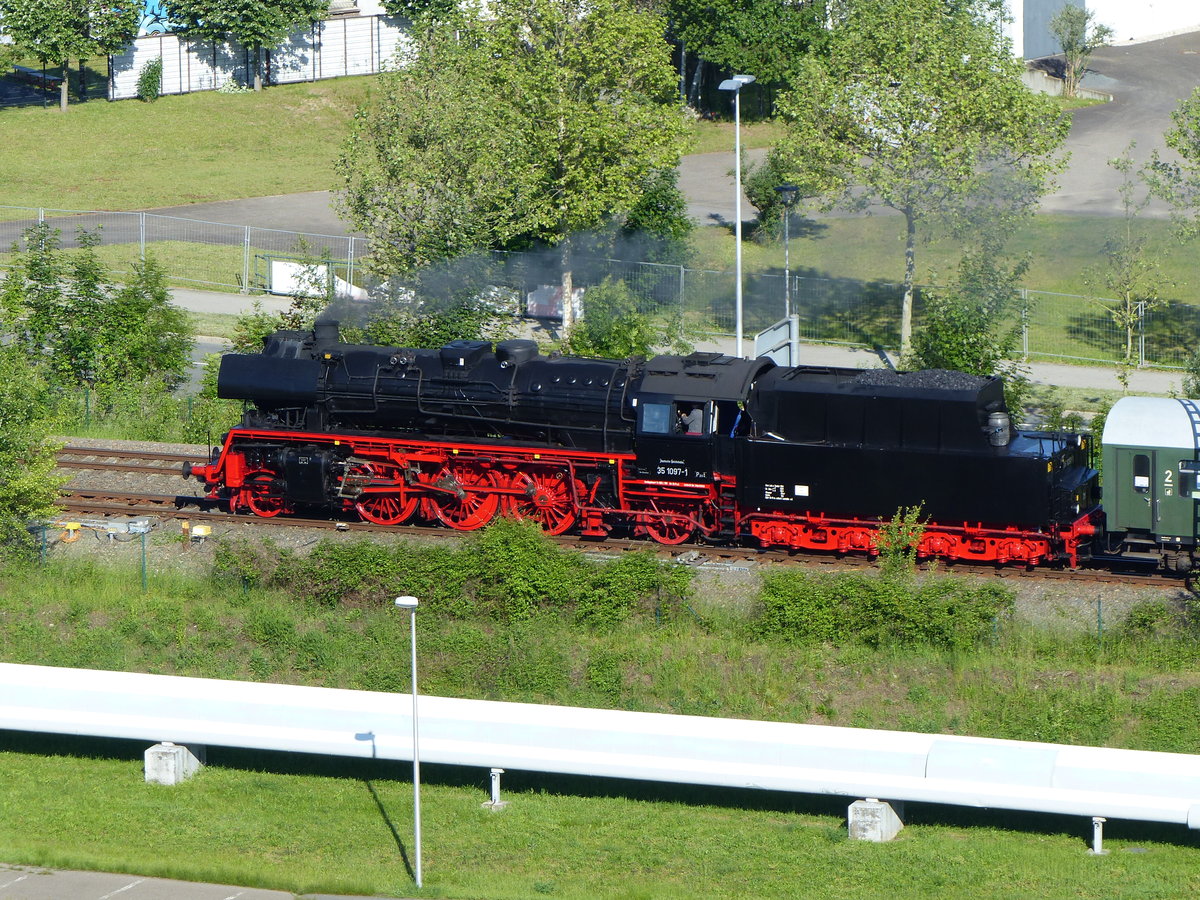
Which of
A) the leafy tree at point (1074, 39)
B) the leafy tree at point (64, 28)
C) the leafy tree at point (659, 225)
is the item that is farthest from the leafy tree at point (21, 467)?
the leafy tree at point (1074, 39)

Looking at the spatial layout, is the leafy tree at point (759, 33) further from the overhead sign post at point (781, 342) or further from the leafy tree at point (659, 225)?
the overhead sign post at point (781, 342)

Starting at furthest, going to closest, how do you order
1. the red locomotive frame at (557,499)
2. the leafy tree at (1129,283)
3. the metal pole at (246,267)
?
the metal pole at (246,267)
the leafy tree at (1129,283)
the red locomotive frame at (557,499)

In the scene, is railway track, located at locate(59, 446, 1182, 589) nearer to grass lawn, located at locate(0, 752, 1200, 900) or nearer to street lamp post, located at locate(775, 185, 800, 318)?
grass lawn, located at locate(0, 752, 1200, 900)

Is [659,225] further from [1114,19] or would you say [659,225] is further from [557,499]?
[1114,19]

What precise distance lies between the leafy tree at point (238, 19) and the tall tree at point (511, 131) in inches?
1549

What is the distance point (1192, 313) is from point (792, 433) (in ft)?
93.7

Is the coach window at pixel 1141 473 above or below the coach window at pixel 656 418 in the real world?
below

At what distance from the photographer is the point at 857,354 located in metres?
46.5

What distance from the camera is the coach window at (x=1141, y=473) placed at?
81.3ft

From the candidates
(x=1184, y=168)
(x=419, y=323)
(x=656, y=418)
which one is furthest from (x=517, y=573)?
(x=1184, y=168)

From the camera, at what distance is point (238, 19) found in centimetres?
8094

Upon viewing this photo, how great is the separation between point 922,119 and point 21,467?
89.1 feet

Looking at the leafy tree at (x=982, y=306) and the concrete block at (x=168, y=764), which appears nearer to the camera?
the concrete block at (x=168, y=764)

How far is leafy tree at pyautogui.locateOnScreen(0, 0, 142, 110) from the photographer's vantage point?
3009 inches
